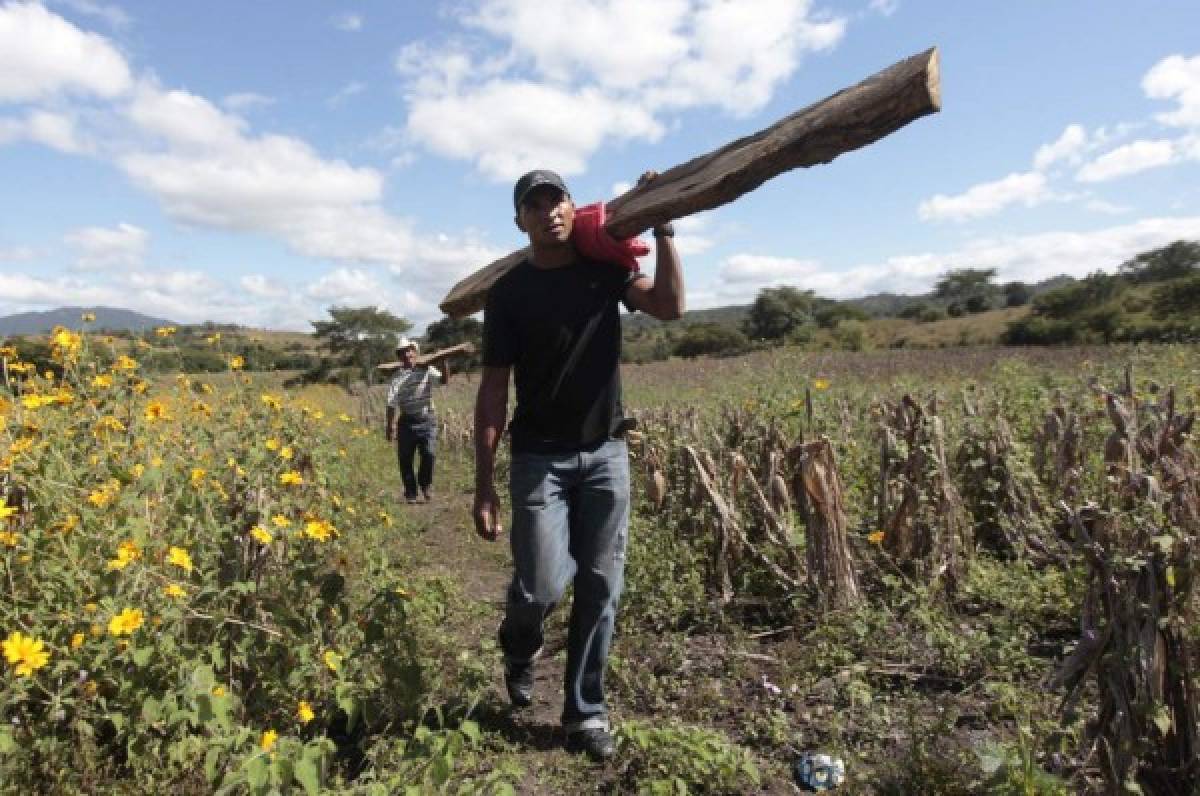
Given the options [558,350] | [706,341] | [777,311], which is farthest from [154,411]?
[777,311]

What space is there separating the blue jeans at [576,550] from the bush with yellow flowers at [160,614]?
51 centimetres

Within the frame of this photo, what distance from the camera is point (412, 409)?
25.8 feet

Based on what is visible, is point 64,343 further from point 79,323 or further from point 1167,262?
point 1167,262

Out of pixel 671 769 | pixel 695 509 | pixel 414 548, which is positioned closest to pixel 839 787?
pixel 671 769

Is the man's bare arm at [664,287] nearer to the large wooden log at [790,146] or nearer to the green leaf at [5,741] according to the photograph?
the large wooden log at [790,146]

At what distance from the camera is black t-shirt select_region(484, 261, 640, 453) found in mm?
2795

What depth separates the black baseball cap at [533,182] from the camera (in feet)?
9.10

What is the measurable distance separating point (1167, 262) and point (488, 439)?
2439 inches

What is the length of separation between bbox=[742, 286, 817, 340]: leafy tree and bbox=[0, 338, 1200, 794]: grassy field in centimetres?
3073

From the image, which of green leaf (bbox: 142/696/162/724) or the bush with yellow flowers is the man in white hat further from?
green leaf (bbox: 142/696/162/724)

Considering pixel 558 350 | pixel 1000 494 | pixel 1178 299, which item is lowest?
pixel 1000 494

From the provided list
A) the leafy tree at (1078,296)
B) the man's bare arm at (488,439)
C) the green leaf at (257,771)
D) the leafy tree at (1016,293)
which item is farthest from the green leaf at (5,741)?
the leafy tree at (1016,293)

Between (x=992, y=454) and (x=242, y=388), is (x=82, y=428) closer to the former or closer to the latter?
(x=242, y=388)

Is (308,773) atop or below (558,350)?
below
